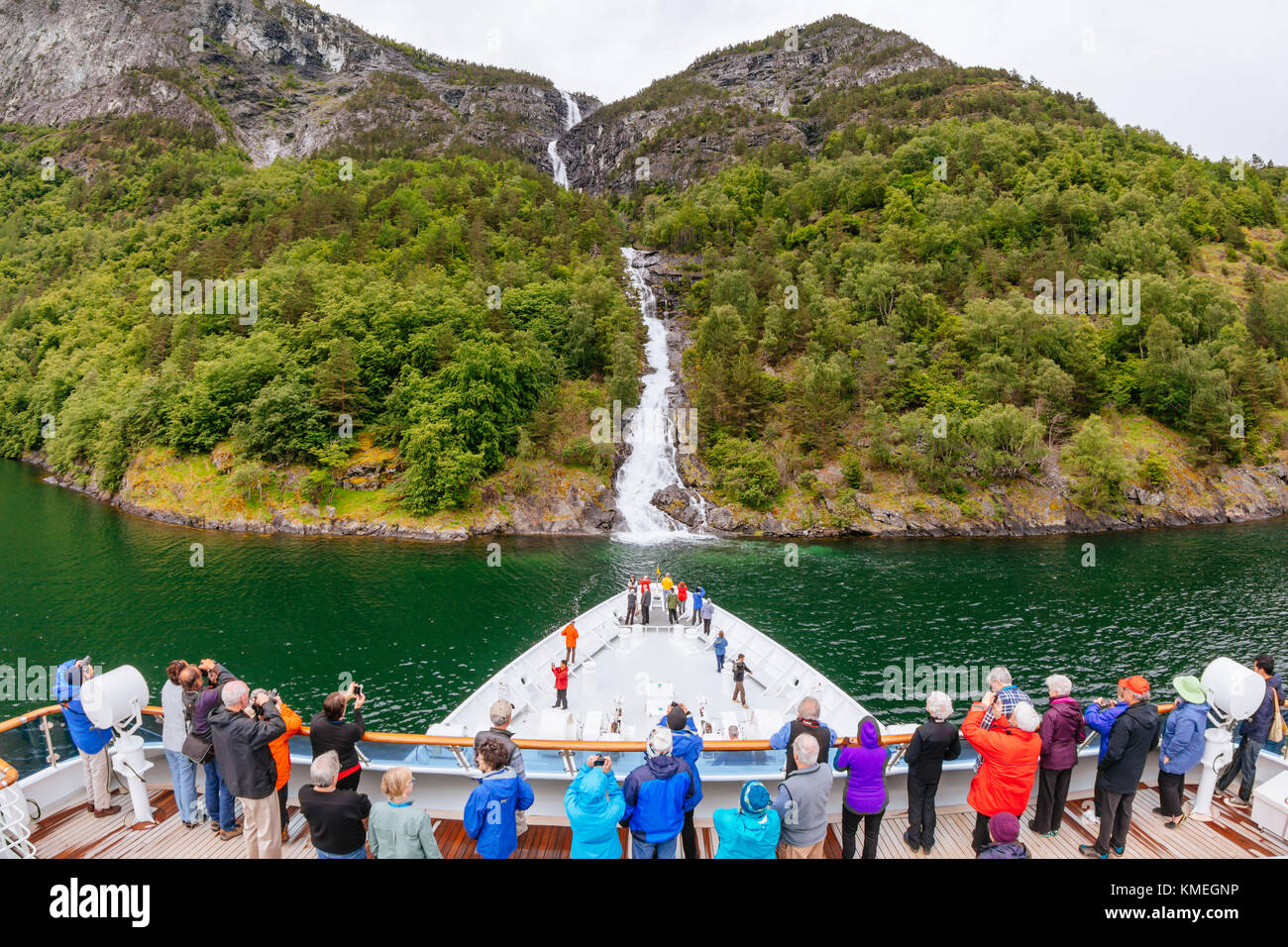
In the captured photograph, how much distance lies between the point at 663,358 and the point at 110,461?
5318cm

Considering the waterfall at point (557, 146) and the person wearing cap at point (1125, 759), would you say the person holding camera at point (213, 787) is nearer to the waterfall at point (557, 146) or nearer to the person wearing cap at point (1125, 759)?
the person wearing cap at point (1125, 759)

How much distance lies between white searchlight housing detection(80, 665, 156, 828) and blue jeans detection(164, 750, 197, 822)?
0.35m

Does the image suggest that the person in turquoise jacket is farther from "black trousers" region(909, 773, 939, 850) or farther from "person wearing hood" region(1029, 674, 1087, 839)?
"person wearing hood" region(1029, 674, 1087, 839)

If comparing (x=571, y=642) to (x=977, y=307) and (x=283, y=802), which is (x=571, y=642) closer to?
(x=283, y=802)

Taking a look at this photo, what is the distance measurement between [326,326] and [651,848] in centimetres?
5891

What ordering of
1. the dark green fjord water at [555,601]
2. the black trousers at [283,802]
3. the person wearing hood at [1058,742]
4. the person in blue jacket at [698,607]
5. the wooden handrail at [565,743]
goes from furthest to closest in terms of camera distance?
the dark green fjord water at [555,601], the person in blue jacket at [698,607], the wooden handrail at [565,743], the black trousers at [283,802], the person wearing hood at [1058,742]

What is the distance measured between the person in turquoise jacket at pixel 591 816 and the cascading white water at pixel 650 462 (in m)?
38.7

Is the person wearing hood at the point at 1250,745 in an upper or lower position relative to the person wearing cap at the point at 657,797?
lower

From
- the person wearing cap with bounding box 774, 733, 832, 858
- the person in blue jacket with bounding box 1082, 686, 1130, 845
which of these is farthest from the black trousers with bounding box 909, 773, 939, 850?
the person in blue jacket with bounding box 1082, 686, 1130, 845

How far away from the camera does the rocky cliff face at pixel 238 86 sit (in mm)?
141750

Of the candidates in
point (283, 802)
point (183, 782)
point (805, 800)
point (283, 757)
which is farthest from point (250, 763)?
point (805, 800)

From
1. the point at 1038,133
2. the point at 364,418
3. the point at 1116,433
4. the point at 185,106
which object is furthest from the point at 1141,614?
the point at 185,106

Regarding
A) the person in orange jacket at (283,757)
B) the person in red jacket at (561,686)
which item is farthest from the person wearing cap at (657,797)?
the person in red jacket at (561,686)
